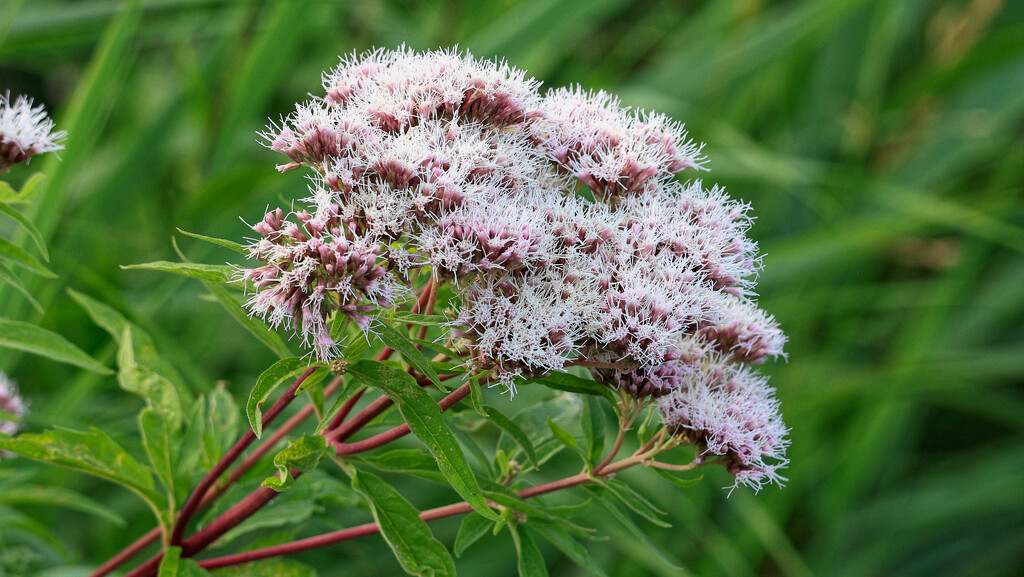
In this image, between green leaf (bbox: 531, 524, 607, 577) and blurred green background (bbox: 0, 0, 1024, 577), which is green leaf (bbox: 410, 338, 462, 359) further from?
blurred green background (bbox: 0, 0, 1024, 577)

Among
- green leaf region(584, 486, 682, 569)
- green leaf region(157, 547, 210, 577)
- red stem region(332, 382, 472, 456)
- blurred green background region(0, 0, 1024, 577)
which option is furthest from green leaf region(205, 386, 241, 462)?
blurred green background region(0, 0, 1024, 577)

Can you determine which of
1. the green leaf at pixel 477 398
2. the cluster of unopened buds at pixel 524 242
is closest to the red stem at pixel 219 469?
the cluster of unopened buds at pixel 524 242

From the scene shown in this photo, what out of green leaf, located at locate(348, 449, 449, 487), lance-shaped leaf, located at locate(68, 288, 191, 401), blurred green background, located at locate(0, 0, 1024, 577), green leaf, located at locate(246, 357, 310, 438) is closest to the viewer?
green leaf, located at locate(246, 357, 310, 438)

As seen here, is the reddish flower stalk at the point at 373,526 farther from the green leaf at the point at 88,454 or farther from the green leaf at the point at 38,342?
the green leaf at the point at 38,342

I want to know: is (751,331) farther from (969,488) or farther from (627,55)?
(627,55)

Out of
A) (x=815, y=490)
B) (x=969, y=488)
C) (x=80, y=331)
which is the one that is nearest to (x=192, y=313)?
(x=80, y=331)
